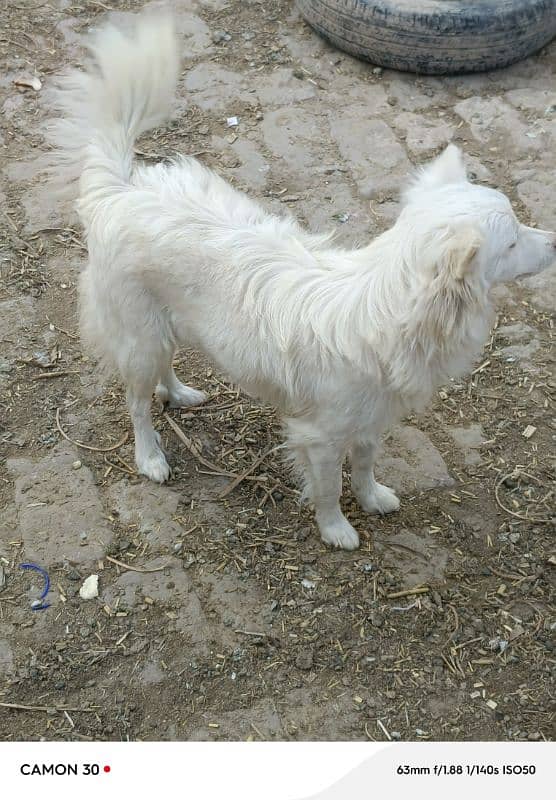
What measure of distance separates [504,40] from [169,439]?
403 cm

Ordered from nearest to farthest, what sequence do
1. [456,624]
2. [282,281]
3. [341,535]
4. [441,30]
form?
[282,281] → [456,624] → [341,535] → [441,30]

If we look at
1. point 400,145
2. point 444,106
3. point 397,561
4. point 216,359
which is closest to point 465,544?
point 397,561

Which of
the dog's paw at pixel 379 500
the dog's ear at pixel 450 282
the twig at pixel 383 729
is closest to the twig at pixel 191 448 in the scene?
the dog's paw at pixel 379 500

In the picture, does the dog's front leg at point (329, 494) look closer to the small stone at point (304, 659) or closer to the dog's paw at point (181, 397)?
the small stone at point (304, 659)

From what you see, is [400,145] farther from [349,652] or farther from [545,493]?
[349,652]

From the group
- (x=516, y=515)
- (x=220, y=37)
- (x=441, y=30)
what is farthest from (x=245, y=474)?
(x=220, y=37)

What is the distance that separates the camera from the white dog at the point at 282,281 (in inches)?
112

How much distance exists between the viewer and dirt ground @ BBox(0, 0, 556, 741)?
10.5 feet

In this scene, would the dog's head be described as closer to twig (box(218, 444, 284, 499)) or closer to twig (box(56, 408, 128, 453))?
twig (box(218, 444, 284, 499))

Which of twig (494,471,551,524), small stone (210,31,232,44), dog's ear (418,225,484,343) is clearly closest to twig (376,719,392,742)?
twig (494,471,551,524)

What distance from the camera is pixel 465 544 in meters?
3.76

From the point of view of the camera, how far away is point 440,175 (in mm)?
3049

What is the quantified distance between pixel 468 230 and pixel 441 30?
12.8 feet

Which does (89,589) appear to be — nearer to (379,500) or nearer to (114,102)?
(379,500)
